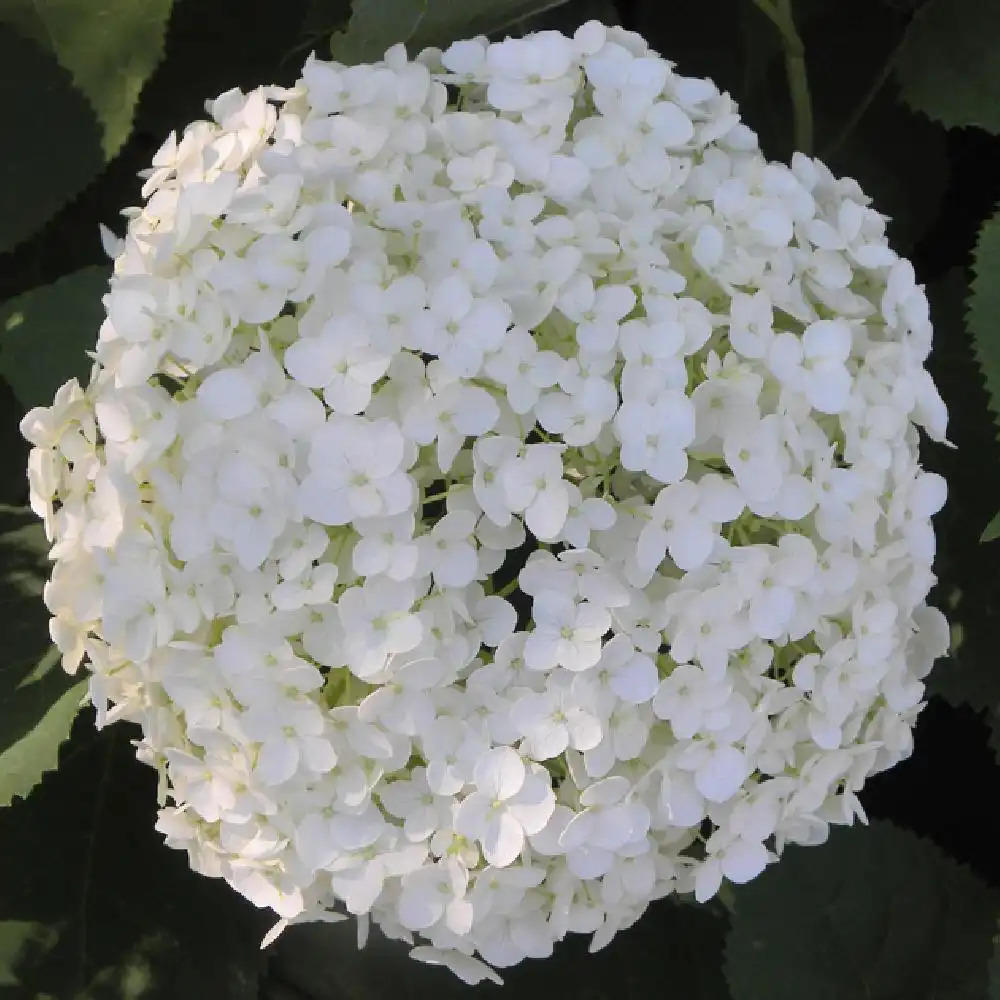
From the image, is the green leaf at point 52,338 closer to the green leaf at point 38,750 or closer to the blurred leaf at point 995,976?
the green leaf at point 38,750

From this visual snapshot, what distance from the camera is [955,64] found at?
0.94m

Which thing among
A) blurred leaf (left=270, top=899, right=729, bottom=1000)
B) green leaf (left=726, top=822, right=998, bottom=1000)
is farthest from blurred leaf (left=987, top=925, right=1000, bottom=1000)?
blurred leaf (left=270, top=899, right=729, bottom=1000)

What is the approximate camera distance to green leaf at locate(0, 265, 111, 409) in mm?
933

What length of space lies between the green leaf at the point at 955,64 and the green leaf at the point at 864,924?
1.97 feet

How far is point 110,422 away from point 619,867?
374 millimetres

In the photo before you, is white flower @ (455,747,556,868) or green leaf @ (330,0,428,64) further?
green leaf @ (330,0,428,64)

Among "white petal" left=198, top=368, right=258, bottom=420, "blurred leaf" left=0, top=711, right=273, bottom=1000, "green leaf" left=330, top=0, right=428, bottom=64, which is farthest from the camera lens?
"blurred leaf" left=0, top=711, right=273, bottom=1000

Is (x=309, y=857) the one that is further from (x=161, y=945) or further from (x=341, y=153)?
(x=161, y=945)

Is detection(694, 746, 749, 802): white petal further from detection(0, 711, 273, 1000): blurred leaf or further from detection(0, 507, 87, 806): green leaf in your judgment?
detection(0, 711, 273, 1000): blurred leaf

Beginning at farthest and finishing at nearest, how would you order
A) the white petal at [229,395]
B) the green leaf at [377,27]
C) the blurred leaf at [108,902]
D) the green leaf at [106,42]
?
the blurred leaf at [108,902] → the green leaf at [106,42] → the green leaf at [377,27] → the white petal at [229,395]

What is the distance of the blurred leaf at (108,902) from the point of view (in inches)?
38.8

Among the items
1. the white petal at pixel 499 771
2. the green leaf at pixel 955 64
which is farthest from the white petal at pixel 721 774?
the green leaf at pixel 955 64

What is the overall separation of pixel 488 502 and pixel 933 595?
1.76ft

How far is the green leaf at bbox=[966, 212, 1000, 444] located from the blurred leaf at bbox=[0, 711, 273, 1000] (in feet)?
2.55
